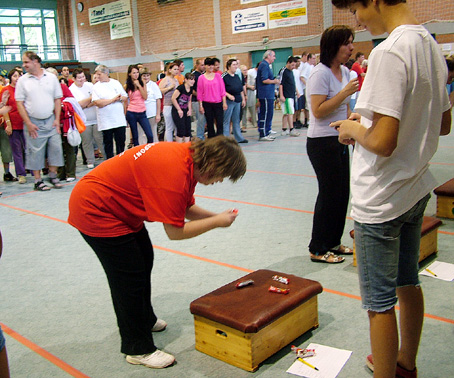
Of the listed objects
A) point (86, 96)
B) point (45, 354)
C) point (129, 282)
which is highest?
point (86, 96)

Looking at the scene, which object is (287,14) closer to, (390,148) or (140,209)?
(140,209)

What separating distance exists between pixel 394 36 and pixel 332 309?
1.76 m

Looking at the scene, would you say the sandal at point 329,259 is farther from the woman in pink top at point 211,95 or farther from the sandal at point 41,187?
the woman in pink top at point 211,95

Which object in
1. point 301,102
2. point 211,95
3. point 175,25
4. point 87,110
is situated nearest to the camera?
point 87,110

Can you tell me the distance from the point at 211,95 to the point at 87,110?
2.29 metres

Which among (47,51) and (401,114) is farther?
(47,51)

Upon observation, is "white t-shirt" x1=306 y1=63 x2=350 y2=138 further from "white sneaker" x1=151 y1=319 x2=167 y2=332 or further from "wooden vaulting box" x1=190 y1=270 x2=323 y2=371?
"white sneaker" x1=151 y1=319 x2=167 y2=332

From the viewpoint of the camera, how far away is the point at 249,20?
18.6 meters

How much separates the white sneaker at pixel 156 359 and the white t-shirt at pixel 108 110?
5552mm

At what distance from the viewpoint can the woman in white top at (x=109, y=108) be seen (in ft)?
24.1

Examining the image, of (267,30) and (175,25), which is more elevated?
(175,25)


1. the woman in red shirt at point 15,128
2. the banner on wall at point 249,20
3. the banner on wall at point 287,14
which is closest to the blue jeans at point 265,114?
the woman in red shirt at point 15,128

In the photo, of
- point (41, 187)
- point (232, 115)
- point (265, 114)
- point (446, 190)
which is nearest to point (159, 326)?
point (446, 190)

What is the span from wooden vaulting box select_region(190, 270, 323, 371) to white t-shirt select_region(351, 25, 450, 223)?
81 cm
